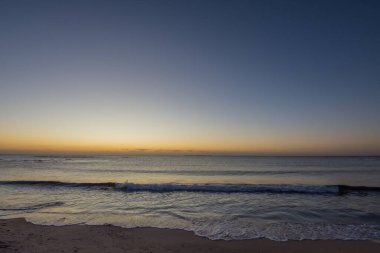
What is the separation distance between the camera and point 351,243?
9109mm

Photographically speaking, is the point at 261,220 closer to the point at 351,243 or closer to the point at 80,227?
the point at 351,243

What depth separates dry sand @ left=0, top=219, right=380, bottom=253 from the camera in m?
8.27

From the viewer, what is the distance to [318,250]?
334 inches

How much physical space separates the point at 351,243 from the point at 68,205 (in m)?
12.4

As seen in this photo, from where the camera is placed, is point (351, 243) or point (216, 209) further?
point (216, 209)

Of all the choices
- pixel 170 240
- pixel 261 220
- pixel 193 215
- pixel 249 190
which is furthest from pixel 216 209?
pixel 249 190

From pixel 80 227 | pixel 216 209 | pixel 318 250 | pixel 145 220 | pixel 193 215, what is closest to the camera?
pixel 318 250

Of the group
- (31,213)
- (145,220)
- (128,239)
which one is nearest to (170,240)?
(128,239)

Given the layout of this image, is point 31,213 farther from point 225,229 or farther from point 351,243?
point 351,243

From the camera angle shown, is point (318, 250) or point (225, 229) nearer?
point (318, 250)

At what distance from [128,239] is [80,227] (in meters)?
2.22

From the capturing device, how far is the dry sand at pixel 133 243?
8273 mm

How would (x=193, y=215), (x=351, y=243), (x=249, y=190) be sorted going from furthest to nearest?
(x=249, y=190) < (x=193, y=215) < (x=351, y=243)

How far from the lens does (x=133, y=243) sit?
8.84 metres
